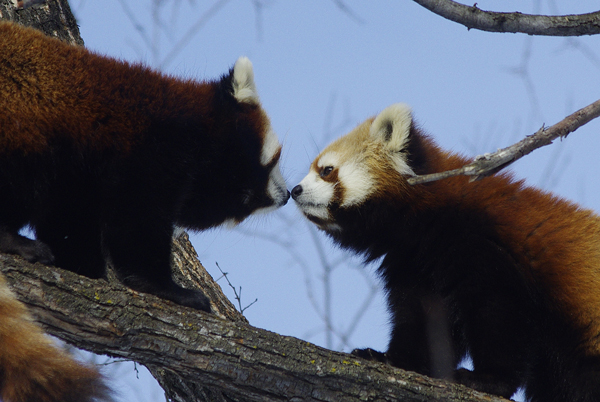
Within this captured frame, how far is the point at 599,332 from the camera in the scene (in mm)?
3281

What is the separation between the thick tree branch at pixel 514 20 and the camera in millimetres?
2887

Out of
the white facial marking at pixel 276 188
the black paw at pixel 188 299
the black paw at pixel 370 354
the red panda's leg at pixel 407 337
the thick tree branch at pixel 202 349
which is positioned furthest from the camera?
the white facial marking at pixel 276 188

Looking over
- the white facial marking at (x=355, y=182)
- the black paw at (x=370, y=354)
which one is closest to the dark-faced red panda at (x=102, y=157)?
the white facial marking at (x=355, y=182)

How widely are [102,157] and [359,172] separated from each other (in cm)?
182

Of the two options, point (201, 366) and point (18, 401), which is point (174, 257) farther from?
point (18, 401)

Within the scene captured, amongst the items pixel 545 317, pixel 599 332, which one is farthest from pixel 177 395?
pixel 599 332

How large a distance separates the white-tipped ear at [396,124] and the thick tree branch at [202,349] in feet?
5.90

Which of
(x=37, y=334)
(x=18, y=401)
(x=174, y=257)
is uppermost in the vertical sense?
(x=174, y=257)

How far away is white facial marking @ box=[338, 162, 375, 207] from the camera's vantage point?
4156 millimetres

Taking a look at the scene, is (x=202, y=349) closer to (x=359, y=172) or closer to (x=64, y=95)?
(x=64, y=95)

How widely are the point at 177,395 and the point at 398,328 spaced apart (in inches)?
62.2

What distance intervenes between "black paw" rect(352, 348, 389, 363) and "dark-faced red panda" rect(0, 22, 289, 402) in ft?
3.31

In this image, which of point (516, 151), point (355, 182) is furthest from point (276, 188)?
point (516, 151)

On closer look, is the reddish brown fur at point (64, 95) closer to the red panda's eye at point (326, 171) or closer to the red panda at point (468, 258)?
the red panda's eye at point (326, 171)
